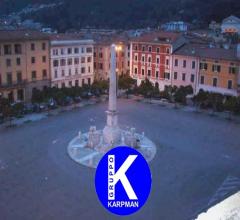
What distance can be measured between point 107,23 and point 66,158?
85.3 meters

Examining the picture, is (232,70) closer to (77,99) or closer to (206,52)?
(206,52)

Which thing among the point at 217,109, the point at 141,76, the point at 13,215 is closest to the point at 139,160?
the point at 13,215

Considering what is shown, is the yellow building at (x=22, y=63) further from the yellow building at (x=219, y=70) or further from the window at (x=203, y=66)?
the yellow building at (x=219, y=70)

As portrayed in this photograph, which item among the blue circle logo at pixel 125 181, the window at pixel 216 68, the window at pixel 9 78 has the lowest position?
the window at pixel 9 78

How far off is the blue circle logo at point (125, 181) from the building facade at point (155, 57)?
46.0m

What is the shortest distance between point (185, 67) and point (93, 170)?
94.1 ft

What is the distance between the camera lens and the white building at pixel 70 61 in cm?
4822

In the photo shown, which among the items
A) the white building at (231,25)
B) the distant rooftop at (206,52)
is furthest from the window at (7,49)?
the white building at (231,25)

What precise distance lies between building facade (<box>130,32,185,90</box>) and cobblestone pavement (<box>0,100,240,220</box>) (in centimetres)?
1417

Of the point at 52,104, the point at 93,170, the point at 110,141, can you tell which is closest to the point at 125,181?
the point at 93,170

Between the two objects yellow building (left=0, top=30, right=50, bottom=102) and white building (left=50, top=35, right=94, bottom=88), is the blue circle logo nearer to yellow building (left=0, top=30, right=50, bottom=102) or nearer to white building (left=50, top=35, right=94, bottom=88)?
yellow building (left=0, top=30, right=50, bottom=102)

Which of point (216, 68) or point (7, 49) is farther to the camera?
point (216, 68)

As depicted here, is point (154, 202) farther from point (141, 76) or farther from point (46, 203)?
point (141, 76)

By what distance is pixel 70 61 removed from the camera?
50438 mm
